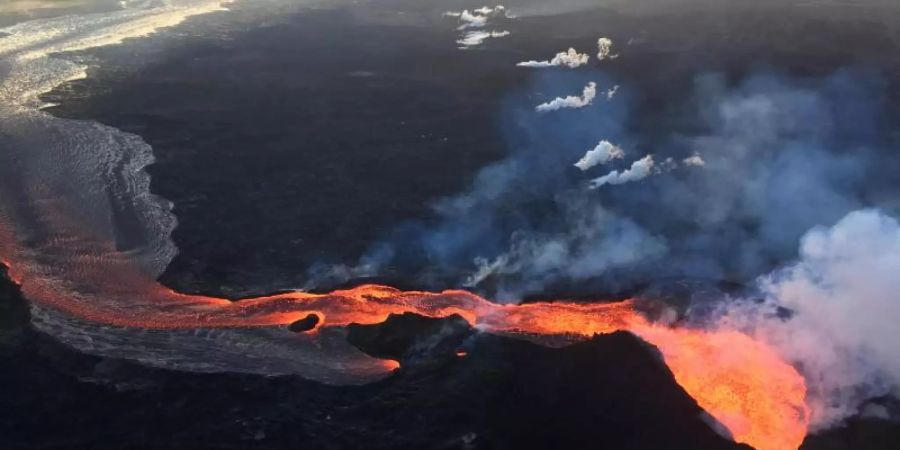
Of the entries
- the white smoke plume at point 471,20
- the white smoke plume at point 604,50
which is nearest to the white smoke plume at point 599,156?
the white smoke plume at point 604,50

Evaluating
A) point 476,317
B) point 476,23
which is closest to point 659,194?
point 476,317

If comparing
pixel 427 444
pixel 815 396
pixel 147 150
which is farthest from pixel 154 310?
pixel 815 396

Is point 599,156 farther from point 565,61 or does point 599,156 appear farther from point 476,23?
point 476,23

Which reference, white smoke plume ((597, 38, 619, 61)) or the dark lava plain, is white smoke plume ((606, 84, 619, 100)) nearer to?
the dark lava plain

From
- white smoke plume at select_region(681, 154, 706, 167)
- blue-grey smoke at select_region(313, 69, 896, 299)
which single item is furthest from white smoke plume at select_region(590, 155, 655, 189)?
white smoke plume at select_region(681, 154, 706, 167)

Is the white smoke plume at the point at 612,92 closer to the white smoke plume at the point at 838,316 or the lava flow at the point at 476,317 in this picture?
the white smoke plume at the point at 838,316
